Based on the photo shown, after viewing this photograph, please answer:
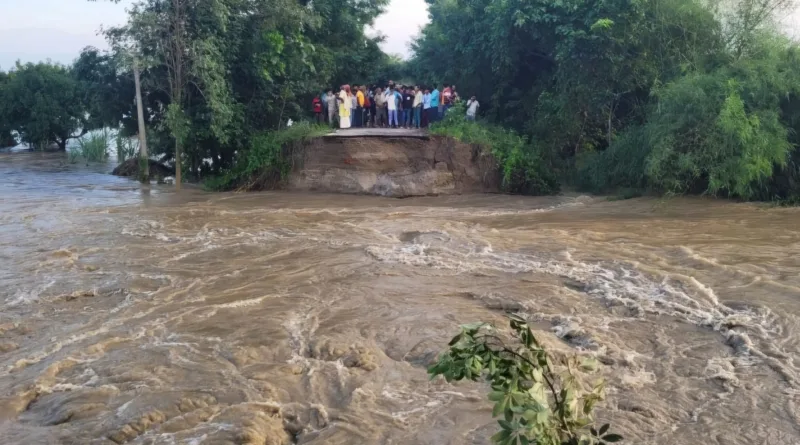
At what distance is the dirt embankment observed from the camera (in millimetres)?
20125

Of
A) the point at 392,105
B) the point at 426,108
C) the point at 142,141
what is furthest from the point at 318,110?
the point at 142,141

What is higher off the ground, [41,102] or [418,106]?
[41,102]

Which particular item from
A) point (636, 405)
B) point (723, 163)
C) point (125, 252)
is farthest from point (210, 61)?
point (636, 405)

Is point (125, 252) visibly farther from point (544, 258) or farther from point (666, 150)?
point (666, 150)

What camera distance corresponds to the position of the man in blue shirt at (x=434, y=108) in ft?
72.2

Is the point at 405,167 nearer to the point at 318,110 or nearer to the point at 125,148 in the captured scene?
the point at 318,110

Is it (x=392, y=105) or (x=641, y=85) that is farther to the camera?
(x=392, y=105)

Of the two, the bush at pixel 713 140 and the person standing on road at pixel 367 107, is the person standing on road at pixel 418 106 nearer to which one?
the person standing on road at pixel 367 107

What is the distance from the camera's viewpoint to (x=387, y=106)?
2291cm

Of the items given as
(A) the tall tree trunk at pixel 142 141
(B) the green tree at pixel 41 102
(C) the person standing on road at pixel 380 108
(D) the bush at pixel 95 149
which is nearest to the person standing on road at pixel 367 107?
(C) the person standing on road at pixel 380 108

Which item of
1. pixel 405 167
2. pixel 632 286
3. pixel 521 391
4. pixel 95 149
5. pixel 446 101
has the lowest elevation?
pixel 632 286

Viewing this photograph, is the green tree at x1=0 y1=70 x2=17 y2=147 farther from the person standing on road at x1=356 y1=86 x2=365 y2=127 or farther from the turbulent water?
the turbulent water

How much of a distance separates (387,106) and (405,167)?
3.46 m

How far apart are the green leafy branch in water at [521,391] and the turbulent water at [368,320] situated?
2.98 m
